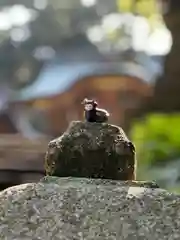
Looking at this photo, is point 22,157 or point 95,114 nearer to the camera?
point 95,114

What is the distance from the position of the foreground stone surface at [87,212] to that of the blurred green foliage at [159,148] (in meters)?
1.73

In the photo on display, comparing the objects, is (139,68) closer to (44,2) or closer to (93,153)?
(44,2)

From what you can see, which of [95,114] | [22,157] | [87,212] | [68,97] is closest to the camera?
[87,212]

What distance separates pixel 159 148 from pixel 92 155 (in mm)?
2145

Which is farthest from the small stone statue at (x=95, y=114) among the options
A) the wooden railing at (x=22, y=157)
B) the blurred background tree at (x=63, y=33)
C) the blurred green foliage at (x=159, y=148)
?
the blurred background tree at (x=63, y=33)

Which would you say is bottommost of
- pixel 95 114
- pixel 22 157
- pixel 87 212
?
pixel 87 212

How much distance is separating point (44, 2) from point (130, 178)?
30.5 ft

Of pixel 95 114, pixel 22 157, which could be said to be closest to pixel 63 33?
pixel 22 157

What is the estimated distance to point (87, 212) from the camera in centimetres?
53

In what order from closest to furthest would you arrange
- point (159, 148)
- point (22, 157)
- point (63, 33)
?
point (22, 157)
point (159, 148)
point (63, 33)

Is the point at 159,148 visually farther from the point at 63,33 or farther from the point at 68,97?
the point at 63,33

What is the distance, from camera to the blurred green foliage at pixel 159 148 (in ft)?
7.91

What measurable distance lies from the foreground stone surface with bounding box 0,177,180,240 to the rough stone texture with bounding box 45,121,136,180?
0.10ft

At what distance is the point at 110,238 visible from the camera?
51 cm
